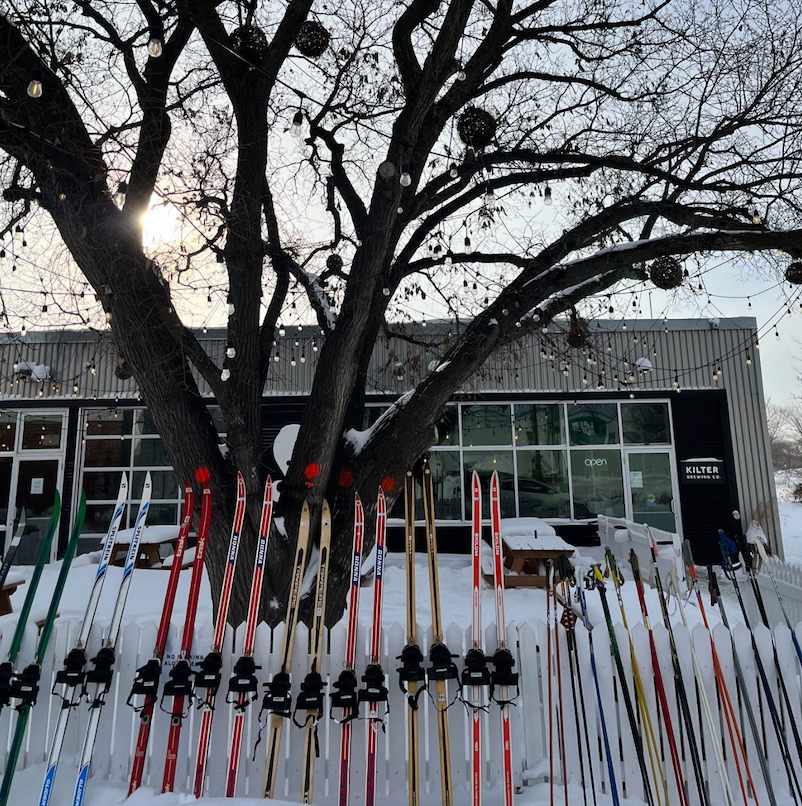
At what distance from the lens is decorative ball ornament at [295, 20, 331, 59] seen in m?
3.50

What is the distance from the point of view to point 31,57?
10.1 feet

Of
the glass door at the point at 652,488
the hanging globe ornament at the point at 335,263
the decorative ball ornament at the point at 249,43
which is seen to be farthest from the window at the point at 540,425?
the decorative ball ornament at the point at 249,43

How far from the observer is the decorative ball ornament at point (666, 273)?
3535 millimetres

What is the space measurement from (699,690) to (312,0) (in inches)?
181

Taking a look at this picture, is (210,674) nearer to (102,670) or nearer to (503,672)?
(102,670)

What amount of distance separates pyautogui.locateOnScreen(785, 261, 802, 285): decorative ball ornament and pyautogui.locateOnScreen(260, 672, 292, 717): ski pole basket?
3889 mm

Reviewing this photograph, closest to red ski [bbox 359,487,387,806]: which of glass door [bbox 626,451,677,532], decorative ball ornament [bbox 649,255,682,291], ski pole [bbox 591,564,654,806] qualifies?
ski pole [bbox 591,564,654,806]

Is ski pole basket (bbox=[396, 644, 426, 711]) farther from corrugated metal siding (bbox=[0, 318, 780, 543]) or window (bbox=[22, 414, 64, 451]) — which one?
window (bbox=[22, 414, 64, 451])

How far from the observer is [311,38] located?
352cm

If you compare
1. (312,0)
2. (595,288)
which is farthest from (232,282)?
(595,288)

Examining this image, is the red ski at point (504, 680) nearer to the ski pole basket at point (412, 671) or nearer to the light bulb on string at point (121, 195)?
the ski pole basket at point (412, 671)

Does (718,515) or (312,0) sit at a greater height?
(312,0)

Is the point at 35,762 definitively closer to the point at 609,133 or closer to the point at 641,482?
the point at 609,133

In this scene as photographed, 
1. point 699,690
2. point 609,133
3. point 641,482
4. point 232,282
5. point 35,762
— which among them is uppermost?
point 609,133
